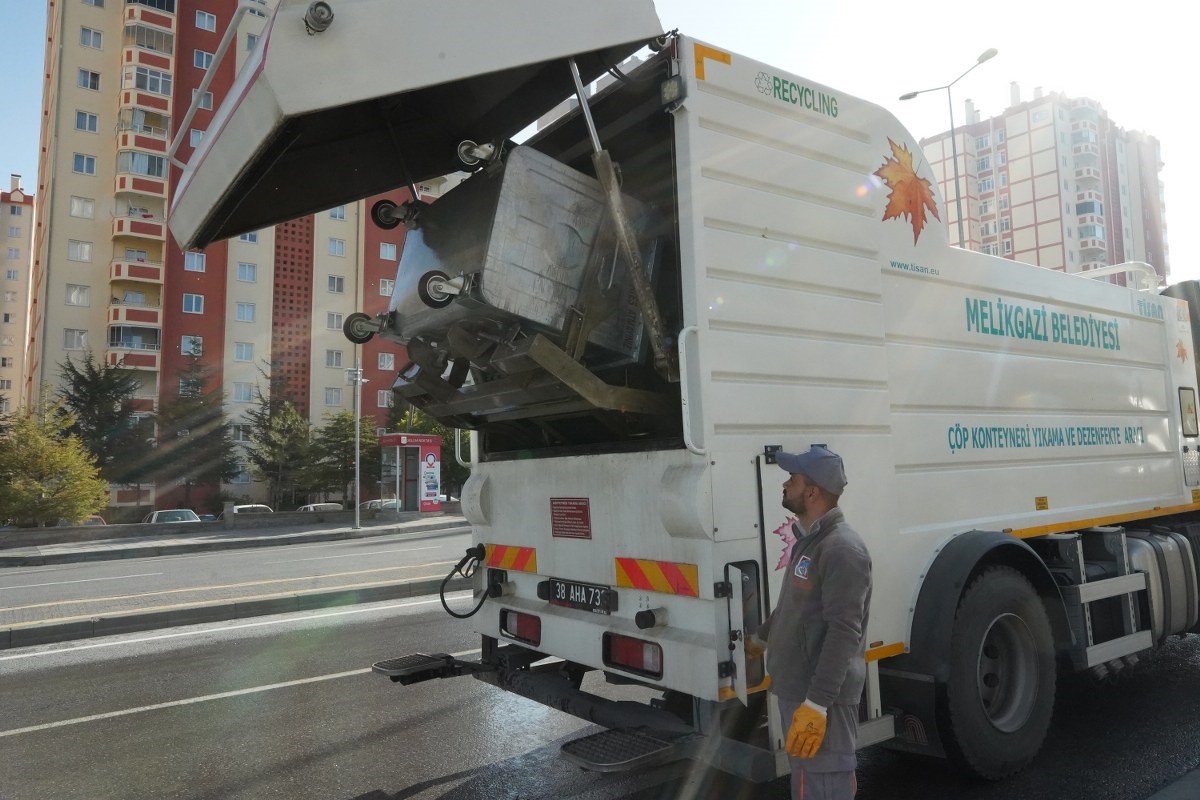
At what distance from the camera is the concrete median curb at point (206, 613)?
26.2 feet

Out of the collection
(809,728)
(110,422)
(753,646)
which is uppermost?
(110,422)

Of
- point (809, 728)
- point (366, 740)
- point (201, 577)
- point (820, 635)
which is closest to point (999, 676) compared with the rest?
point (820, 635)

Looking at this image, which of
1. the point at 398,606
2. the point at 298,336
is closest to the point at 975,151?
the point at 298,336

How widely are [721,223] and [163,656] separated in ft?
21.4

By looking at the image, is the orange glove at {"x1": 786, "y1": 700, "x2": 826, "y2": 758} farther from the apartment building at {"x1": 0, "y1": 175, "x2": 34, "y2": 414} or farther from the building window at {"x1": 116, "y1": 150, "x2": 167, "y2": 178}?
the apartment building at {"x1": 0, "y1": 175, "x2": 34, "y2": 414}

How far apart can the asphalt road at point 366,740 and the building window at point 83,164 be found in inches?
1812

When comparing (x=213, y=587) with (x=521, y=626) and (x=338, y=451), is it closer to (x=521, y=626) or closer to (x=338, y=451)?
(x=521, y=626)

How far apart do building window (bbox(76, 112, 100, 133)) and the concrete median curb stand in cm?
4530

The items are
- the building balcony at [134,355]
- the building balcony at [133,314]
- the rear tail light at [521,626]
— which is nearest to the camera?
the rear tail light at [521,626]

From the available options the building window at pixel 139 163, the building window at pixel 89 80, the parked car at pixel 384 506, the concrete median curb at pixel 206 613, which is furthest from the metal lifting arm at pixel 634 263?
the building window at pixel 89 80

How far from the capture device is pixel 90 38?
44406 millimetres

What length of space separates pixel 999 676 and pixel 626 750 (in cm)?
211

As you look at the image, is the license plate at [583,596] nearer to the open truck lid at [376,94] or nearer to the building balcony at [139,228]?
the open truck lid at [376,94]

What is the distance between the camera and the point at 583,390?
3.28 metres
